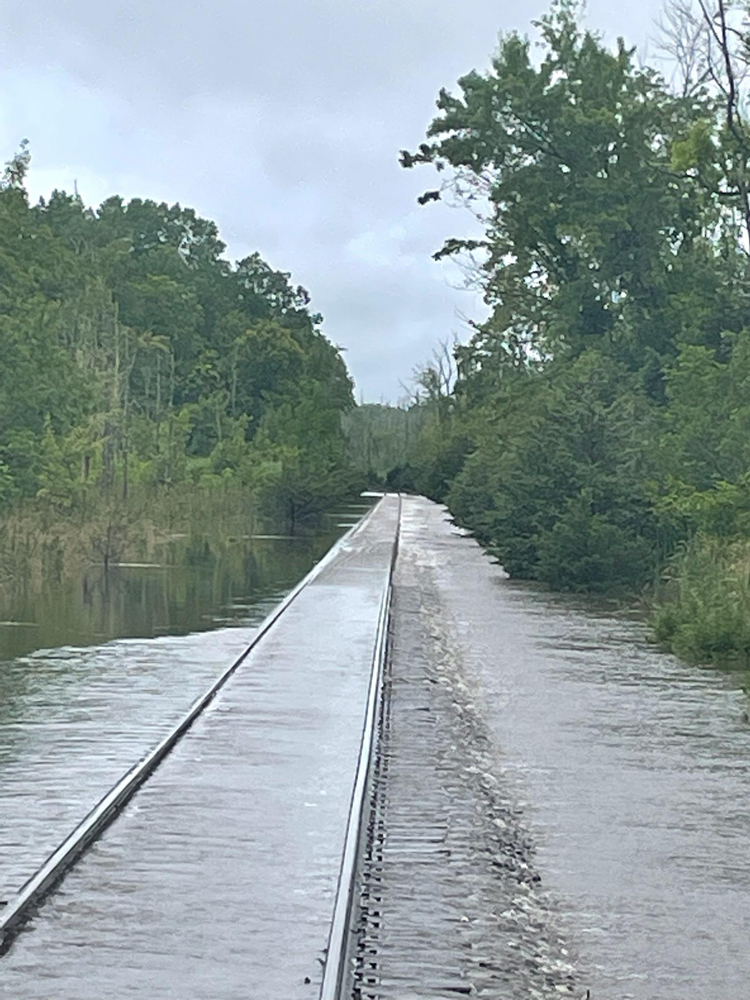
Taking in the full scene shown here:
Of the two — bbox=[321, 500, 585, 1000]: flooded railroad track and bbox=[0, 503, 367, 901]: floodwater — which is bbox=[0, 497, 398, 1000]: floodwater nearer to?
bbox=[321, 500, 585, 1000]: flooded railroad track

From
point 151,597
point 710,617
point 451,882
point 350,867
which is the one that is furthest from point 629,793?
point 151,597

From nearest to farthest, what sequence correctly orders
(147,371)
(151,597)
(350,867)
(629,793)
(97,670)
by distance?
(350,867), (629,793), (97,670), (151,597), (147,371)

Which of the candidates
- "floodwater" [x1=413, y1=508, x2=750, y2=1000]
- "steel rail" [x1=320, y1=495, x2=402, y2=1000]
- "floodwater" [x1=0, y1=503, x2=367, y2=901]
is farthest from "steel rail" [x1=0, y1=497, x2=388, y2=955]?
"floodwater" [x1=413, y1=508, x2=750, y2=1000]

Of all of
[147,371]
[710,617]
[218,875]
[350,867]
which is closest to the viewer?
[350,867]

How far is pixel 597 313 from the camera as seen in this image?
6241 cm

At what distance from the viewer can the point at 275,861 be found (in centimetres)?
1083

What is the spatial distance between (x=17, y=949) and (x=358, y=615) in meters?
21.2

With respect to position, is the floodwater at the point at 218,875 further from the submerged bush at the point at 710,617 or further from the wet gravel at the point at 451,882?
the submerged bush at the point at 710,617

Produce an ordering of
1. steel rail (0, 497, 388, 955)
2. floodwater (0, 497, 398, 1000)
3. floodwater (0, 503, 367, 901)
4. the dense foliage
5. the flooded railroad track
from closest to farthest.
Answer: floodwater (0, 497, 398, 1000) < the flooded railroad track < steel rail (0, 497, 388, 955) < floodwater (0, 503, 367, 901) < the dense foliage

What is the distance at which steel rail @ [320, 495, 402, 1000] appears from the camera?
8.11 meters

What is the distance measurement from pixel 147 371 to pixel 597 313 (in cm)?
5026

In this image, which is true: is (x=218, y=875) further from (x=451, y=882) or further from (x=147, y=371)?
(x=147, y=371)

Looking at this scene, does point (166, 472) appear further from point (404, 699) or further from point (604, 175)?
point (404, 699)

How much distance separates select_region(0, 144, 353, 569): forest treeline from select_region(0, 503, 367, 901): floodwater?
27.5 feet
